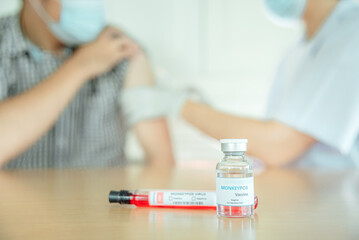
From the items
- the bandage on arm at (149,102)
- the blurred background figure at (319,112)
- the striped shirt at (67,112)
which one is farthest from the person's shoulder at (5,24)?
the blurred background figure at (319,112)

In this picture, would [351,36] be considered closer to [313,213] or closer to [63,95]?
[313,213]

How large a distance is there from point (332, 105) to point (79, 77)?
822 mm

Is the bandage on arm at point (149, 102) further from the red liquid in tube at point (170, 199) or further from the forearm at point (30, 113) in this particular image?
the red liquid in tube at point (170, 199)

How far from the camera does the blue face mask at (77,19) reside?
132 cm

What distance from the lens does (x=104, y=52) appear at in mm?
1329

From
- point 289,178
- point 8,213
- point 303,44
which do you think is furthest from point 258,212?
point 303,44

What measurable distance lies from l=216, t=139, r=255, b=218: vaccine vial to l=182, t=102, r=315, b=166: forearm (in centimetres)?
68

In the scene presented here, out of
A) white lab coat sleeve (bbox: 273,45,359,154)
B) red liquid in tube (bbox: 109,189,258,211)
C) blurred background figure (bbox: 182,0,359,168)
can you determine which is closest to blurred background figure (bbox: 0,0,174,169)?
blurred background figure (bbox: 182,0,359,168)

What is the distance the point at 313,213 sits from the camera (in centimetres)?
48

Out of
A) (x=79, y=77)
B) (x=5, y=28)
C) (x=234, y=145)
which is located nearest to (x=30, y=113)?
(x=79, y=77)

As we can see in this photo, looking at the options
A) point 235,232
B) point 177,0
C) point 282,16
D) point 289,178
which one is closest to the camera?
point 235,232

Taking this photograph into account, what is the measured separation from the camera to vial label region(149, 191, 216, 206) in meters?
0.49

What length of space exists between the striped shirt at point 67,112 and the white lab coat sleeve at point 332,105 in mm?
668

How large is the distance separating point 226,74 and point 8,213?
2.07 m
